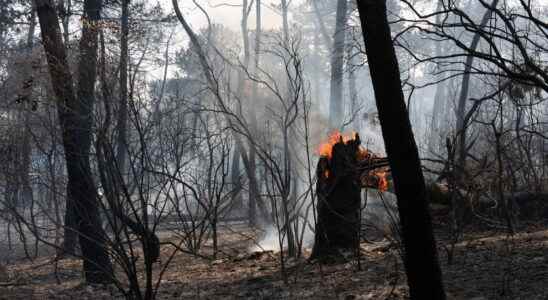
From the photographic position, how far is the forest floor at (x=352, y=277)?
5555 mm

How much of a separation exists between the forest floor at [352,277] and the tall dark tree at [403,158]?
1076mm

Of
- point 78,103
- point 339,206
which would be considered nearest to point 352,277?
point 339,206

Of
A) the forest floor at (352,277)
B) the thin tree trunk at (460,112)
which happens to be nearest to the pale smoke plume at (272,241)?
the forest floor at (352,277)

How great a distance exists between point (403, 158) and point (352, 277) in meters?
2.88

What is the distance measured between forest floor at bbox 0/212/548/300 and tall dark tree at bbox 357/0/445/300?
42.4 inches

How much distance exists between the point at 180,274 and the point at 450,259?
13.4 ft

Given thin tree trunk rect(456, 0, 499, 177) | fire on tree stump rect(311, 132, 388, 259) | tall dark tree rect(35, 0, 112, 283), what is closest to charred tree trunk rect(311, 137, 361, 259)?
fire on tree stump rect(311, 132, 388, 259)

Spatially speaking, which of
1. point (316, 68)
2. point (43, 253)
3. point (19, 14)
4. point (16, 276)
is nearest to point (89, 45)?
point (16, 276)

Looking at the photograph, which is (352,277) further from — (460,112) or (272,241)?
(460,112)

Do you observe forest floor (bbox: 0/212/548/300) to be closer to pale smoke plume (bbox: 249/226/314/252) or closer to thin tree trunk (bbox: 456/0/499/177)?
thin tree trunk (bbox: 456/0/499/177)

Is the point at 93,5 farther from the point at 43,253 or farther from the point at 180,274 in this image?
the point at 43,253

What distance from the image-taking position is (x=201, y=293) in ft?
22.3

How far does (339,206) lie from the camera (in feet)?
25.4

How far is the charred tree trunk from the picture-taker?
7707mm
